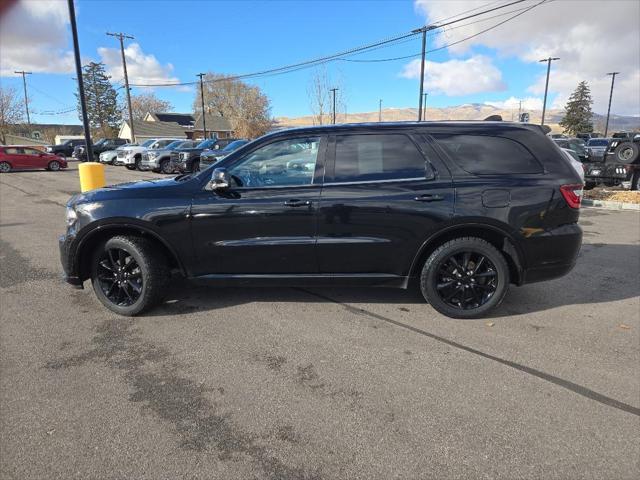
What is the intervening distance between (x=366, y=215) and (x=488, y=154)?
1.27 meters

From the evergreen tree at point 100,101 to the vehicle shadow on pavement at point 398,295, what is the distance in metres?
85.9

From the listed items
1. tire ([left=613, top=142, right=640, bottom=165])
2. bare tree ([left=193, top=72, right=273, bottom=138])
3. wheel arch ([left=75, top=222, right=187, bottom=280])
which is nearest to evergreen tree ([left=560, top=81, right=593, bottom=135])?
bare tree ([left=193, top=72, right=273, bottom=138])

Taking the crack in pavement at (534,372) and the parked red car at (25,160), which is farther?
the parked red car at (25,160)

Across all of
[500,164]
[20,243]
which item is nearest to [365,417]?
[500,164]

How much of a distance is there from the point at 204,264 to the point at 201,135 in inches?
3017

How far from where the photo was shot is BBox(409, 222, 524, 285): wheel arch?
400cm

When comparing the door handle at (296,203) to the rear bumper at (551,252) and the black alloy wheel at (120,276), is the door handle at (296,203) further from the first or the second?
the rear bumper at (551,252)

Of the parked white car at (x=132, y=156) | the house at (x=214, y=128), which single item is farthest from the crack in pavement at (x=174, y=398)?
the house at (x=214, y=128)

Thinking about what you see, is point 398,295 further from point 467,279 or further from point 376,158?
point 376,158

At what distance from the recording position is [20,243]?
7.20 metres

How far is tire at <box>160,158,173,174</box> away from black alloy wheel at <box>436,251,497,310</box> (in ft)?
65.9

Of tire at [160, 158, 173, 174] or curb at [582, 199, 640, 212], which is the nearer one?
curb at [582, 199, 640, 212]

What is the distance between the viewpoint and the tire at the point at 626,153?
13148 mm

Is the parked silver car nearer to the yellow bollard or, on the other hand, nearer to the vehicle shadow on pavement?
the yellow bollard
